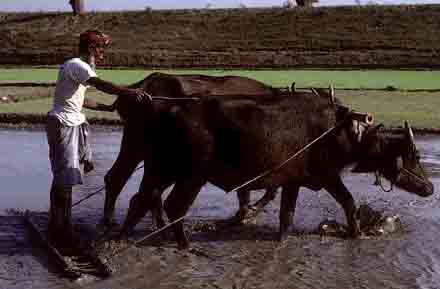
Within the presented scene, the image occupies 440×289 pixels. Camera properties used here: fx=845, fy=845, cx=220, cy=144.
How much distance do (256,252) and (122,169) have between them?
1741 millimetres

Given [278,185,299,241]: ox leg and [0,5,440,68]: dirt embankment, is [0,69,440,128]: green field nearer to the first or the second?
[0,5,440,68]: dirt embankment

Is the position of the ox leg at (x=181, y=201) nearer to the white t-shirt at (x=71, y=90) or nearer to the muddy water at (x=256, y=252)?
the muddy water at (x=256, y=252)

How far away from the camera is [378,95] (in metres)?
23.4

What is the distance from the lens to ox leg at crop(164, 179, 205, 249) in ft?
25.7

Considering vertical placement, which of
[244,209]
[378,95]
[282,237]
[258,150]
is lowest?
[378,95]

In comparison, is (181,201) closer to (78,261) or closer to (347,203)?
(78,261)

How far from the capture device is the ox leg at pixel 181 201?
309 inches

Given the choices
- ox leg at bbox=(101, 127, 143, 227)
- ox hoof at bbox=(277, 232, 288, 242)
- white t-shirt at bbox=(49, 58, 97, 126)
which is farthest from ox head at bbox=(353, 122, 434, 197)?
white t-shirt at bbox=(49, 58, 97, 126)

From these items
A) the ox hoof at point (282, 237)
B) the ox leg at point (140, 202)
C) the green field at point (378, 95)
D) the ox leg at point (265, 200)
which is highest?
the ox leg at point (140, 202)

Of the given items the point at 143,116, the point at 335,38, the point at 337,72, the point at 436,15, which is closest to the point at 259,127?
the point at 143,116

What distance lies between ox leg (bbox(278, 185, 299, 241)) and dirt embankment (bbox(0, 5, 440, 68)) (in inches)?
1256

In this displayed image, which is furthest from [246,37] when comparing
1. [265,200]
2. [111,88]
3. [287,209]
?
[111,88]

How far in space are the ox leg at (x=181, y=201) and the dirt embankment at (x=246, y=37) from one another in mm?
32689

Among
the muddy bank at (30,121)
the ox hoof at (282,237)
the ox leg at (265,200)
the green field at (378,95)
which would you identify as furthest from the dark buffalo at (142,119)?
the muddy bank at (30,121)
